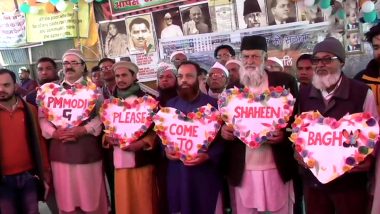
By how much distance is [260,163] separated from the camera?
329 cm

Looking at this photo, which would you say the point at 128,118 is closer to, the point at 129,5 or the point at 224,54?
the point at 224,54

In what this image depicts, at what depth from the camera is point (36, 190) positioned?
3.88m

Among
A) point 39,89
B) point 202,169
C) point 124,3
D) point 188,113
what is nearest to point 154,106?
point 188,113

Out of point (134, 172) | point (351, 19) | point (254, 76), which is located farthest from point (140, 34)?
point (254, 76)

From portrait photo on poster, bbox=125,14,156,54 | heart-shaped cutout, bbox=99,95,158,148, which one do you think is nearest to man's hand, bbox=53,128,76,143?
heart-shaped cutout, bbox=99,95,158,148

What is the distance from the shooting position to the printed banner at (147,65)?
23.9 feet

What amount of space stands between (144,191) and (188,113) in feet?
2.90

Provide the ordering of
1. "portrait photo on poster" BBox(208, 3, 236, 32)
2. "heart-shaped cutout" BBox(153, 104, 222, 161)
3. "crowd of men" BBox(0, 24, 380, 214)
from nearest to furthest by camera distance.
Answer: "crowd of men" BBox(0, 24, 380, 214) → "heart-shaped cutout" BBox(153, 104, 222, 161) → "portrait photo on poster" BBox(208, 3, 236, 32)

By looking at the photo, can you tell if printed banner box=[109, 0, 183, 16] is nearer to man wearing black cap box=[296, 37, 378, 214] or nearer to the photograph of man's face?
the photograph of man's face

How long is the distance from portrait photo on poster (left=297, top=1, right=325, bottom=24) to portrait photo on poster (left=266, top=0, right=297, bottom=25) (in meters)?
0.07

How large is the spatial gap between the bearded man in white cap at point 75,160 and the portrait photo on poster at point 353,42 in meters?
3.56

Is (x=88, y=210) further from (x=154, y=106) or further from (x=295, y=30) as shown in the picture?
→ (x=295, y=30)

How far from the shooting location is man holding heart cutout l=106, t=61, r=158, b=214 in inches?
148

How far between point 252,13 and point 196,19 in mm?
983
